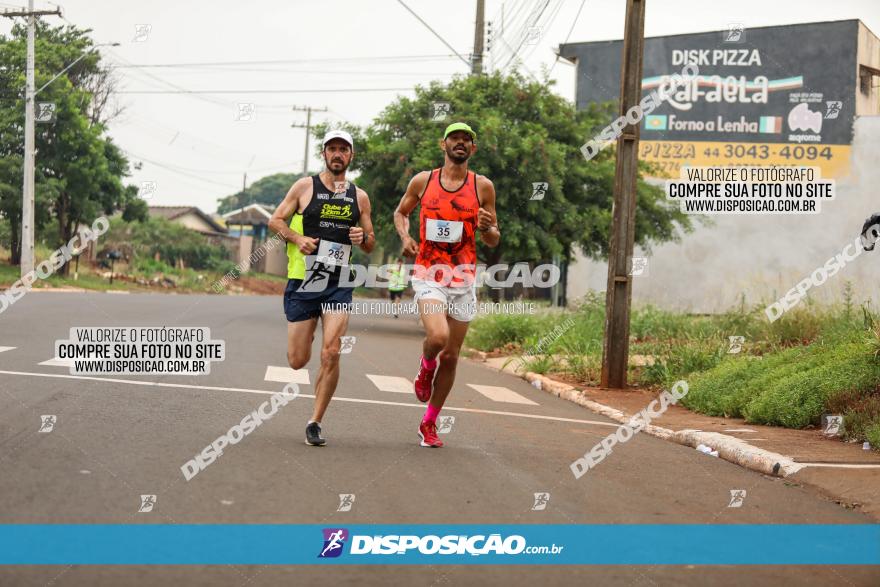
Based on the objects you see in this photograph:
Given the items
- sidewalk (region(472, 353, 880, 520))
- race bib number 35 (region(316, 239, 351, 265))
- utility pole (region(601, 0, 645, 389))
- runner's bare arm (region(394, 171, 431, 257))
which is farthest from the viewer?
utility pole (region(601, 0, 645, 389))

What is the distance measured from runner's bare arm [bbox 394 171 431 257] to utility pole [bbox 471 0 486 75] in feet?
A: 70.1

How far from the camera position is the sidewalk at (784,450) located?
771 cm

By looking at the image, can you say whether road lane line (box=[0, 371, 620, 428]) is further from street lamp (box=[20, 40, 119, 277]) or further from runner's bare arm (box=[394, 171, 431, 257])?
street lamp (box=[20, 40, 119, 277])

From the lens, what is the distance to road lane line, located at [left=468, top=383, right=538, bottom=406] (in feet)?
43.9

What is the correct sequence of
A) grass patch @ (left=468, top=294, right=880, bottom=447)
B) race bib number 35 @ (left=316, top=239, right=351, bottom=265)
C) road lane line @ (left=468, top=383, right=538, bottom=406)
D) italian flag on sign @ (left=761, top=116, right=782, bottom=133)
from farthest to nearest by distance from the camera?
italian flag on sign @ (left=761, top=116, right=782, bottom=133), road lane line @ (left=468, top=383, right=538, bottom=406), grass patch @ (left=468, top=294, right=880, bottom=447), race bib number 35 @ (left=316, top=239, right=351, bottom=265)

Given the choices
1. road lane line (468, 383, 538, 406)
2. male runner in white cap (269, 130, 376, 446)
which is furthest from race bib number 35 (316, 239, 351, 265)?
road lane line (468, 383, 538, 406)

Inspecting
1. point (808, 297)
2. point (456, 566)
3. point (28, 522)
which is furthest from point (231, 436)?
point (808, 297)

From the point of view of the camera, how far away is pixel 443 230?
8.34 m

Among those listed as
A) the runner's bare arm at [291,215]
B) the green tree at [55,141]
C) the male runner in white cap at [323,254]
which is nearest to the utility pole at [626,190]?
the male runner in white cap at [323,254]

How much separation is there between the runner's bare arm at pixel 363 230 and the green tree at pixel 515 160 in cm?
1604

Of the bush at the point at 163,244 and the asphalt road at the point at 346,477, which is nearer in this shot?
the asphalt road at the point at 346,477

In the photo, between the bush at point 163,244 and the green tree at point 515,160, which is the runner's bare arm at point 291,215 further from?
the bush at point 163,244

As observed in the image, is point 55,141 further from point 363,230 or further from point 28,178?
point 363,230

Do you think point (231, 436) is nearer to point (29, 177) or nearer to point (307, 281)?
point (307, 281)
